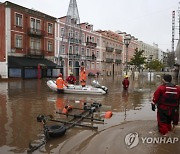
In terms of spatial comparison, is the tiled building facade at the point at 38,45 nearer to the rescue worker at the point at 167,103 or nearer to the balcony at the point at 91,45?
the balcony at the point at 91,45

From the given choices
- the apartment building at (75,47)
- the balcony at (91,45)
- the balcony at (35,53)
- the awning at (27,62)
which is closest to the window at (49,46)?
the apartment building at (75,47)

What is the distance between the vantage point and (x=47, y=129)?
6.46m

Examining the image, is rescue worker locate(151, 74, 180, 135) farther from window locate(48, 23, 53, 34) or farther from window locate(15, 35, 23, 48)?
window locate(48, 23, 53, 34)

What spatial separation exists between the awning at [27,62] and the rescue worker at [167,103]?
29.4 meters

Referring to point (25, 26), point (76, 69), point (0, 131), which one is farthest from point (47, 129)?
point (76, 69)

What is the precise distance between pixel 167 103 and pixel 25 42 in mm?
33566

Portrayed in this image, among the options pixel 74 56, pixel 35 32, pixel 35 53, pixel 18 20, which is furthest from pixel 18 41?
pixel 74 56

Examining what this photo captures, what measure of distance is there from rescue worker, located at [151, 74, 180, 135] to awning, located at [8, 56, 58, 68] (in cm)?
2944

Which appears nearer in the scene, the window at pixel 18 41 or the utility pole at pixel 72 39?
the utility pole at pixel 72 39

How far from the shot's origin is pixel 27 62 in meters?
35.0

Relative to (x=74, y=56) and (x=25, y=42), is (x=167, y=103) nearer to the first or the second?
(x=25, y=42)

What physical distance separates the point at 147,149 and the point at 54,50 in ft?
127

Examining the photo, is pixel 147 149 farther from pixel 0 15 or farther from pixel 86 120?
pixel 0 15

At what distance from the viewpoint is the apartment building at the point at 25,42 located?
1323 inches
